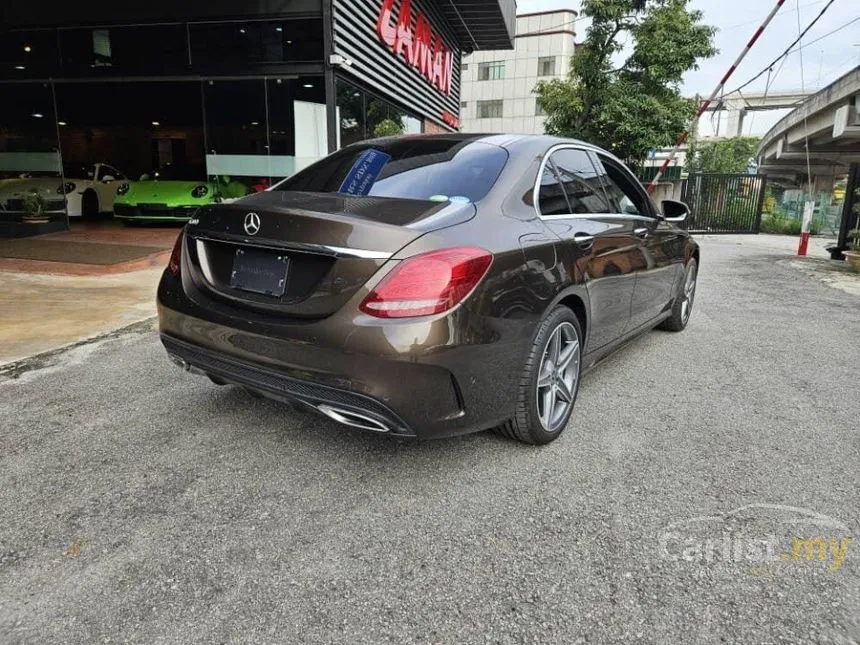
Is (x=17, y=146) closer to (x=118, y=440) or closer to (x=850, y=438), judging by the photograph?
(x=118, y=440)

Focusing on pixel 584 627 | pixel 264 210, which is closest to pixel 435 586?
pixel 584 627

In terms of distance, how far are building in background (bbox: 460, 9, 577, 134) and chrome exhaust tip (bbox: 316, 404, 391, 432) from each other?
4473cm

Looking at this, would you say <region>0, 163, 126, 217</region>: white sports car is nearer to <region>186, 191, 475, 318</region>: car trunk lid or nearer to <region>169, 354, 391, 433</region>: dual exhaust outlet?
<region>186, 191, 475, 318</region>: car trunk lid

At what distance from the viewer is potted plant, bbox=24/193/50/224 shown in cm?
1038

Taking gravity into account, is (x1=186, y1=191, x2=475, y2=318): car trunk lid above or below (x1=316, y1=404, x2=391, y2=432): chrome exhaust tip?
above

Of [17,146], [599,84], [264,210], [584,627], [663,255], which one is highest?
[599,84]

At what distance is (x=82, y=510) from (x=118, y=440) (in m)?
0.66

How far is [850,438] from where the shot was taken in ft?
10.8

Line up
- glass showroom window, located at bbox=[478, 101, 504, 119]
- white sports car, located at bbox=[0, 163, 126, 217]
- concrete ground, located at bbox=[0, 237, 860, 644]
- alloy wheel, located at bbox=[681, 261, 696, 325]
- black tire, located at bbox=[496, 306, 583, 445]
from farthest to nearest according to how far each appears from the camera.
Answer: glass showroom window, located at bbox=[478, 101, 504, 119] < white sports car, located at bbox=[0, 163, 126, 217] < alloy wheel, located at bbox=[681, 261, 696, 325] < black tire, located at bbox=[496, 306, 583, 445] < concrete ground, located at bbox=[0, 237, 860, 644]

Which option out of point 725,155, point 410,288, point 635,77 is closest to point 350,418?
point 410,288

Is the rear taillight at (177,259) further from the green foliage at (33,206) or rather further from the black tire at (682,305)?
the green foliage at (33,206)

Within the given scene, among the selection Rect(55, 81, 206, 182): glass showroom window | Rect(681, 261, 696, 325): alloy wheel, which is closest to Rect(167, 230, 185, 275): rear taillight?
Rect(681, 261, 696, 325): alloy wheel

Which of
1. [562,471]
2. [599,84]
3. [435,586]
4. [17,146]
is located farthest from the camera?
[599,84]

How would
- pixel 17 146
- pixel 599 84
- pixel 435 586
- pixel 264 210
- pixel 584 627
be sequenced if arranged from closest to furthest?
1. pixel 584 627
2. pixel 435 586
3. pixel 264 210
4. pixel 17 146
5. pixel 599 84
